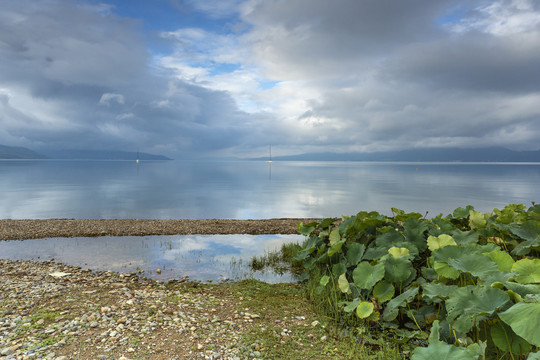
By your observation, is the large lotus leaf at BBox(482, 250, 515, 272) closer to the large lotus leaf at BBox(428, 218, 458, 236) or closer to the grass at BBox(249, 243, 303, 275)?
the large lotus leaf at BBox(428, 218, 458, 236)

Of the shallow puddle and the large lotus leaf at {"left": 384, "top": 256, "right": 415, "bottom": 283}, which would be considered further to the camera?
the shallow puddle

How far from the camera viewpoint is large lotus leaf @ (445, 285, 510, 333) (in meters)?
2.77

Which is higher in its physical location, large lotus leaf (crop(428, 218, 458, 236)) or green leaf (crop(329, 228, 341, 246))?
large lotus leaf (crop(428, 218, 458, 236))

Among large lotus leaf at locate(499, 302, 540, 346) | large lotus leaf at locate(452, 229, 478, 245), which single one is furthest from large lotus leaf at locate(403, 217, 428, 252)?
large lotus leaf at locate(499, 302, 540, 346)

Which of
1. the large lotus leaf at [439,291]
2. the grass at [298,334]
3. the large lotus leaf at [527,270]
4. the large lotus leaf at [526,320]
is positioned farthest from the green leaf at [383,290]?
the large lotus leaf at [526,320]

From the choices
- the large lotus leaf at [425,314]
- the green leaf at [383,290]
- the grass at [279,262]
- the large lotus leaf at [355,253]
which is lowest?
the grass at [279,262]

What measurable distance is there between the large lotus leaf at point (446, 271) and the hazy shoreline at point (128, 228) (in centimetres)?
1009

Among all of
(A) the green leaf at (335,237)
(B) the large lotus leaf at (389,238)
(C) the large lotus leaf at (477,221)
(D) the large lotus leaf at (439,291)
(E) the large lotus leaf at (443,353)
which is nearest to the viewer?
(E) the large lotus leaf at (443,353)

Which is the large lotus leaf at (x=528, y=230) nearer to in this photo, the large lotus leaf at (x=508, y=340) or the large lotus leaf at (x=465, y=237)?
the large lotus leaf at (x=465, y=237)

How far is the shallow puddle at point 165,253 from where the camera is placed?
8.23 m

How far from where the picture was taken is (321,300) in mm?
5793

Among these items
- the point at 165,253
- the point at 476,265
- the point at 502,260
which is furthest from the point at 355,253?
the point at 165,253

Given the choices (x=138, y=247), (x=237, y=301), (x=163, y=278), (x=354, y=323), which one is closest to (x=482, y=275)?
(x=354, y=323)

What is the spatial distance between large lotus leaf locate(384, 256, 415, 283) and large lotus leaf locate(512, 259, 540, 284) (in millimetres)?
1347
